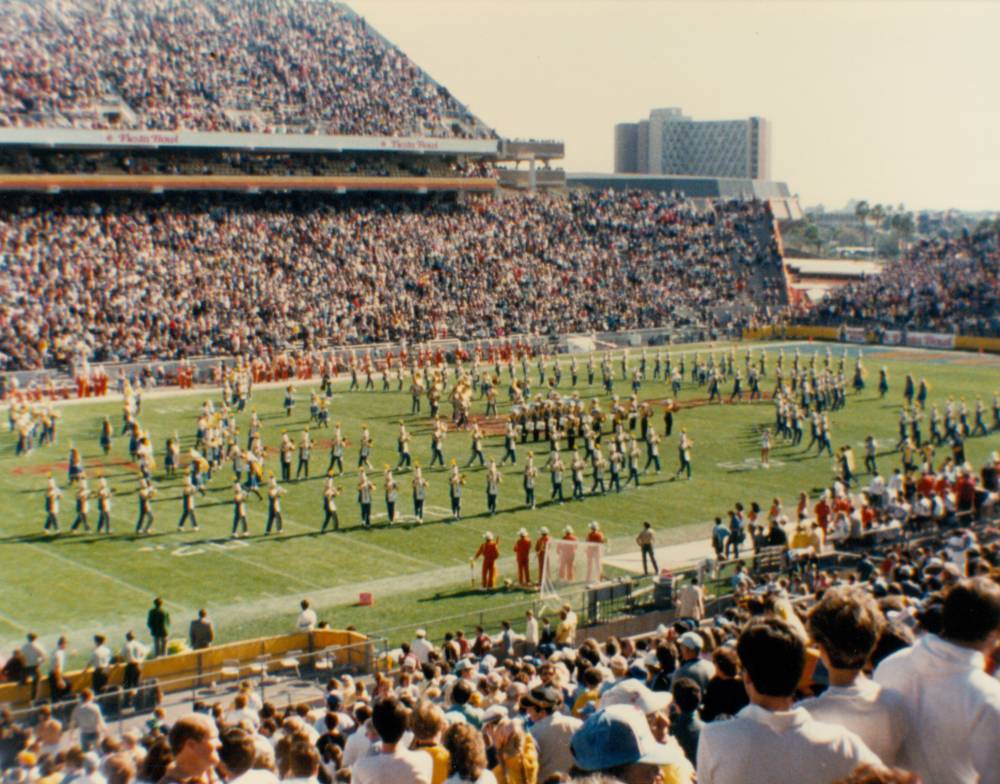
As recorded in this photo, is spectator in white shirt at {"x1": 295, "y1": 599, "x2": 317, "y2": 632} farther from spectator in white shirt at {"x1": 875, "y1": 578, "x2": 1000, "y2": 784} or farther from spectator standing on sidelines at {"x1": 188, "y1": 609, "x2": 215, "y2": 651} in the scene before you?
spectator in white shirt at {"x1": 875, "y1": 578, "x2": 1000, "y2": 784}

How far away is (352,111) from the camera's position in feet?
205

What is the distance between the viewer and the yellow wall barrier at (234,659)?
14219 mm

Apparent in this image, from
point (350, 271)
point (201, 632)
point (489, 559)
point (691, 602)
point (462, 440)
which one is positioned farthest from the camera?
point (350, 271)

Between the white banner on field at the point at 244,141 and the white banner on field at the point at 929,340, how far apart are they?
23.3 meters

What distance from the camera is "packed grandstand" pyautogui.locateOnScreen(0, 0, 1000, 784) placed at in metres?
4.32

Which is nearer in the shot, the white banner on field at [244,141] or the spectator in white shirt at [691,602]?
the spectator in white shirt at [691,602]

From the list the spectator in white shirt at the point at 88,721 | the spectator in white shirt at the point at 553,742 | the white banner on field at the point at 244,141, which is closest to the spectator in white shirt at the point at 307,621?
the spectator in white shirt at the point at 88,721

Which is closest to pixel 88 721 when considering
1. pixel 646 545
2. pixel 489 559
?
pixel 489 559

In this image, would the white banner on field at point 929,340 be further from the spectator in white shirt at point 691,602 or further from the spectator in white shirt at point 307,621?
the spectator in white shirt at point 307,621

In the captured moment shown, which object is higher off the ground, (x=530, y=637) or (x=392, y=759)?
(x=392, y=759)

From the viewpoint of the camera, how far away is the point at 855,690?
4277 mm

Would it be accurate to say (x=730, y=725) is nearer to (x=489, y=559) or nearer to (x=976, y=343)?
(x=489, y=559)

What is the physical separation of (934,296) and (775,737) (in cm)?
5974

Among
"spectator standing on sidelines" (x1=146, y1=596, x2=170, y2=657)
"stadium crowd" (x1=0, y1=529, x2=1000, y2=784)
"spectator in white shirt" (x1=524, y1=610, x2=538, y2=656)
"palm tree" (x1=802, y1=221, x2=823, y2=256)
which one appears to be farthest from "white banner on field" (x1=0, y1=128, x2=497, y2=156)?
"palm tree" (x1=802, y1=221, x2=823, y2=256)
